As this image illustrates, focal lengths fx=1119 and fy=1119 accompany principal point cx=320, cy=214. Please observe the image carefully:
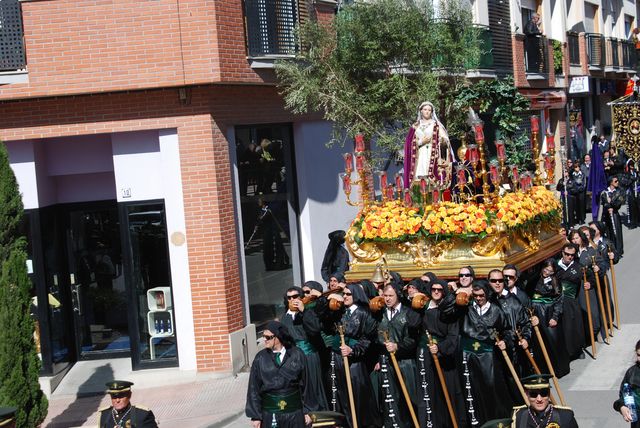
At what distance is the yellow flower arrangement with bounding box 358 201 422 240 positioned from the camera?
46.3ft

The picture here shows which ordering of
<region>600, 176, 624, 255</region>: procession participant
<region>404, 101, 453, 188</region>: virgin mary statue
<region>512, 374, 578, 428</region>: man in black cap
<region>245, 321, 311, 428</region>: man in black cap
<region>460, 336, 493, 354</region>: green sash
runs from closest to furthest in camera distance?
<region>512, 374, 578, 428</region>: man in black cap
<region>245, 321, 311, 428</region>: man in black cap
<region>460, 336, 493, 354</region>: green sash
<region>404, 101, 453, 188</region>: virgin mary statue
<region>600, 176, 624, 255</region>: procession participant

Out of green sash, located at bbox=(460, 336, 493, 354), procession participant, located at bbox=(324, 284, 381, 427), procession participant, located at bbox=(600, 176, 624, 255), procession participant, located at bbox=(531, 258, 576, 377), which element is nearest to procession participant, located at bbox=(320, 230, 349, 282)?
procession participant, located at bbox=(531, 258, 576, 377)

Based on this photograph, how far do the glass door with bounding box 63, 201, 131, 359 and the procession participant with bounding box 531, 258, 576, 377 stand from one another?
6555mm

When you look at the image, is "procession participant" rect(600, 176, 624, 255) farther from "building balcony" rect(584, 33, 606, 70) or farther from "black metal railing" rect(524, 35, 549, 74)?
"building balcony" rect(584, 33, 606, 70)

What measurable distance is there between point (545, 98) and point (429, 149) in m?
18.2

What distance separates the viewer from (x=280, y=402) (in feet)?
34.4

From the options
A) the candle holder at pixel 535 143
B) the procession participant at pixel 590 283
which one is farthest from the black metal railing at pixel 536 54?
the procession participant at pixel 590 283

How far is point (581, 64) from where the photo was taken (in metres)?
38.4

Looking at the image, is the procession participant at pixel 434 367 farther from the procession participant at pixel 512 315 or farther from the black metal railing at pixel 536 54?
the black metal railing at pixel 536 54

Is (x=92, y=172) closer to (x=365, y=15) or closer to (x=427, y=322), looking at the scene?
(x=365, y=15)

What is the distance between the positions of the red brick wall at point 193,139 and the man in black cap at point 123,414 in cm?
658

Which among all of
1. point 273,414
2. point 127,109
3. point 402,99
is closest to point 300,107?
point 402,99

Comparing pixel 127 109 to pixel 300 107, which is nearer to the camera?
pixel 127 109

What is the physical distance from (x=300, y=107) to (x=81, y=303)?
465 cm
